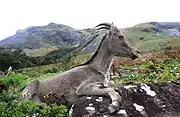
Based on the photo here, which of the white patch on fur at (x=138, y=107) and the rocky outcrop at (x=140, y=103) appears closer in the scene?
the rocky outcrop at (x=140, y=103)

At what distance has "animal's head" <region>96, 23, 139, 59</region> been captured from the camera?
28.9 ft

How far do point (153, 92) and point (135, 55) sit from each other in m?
0.91

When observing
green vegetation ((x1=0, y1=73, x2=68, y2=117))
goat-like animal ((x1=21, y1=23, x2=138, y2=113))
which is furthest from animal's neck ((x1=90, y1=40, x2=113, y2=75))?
green vegetation ((x1=0, y1=73, x2=68, y2=117))

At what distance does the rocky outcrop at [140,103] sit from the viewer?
819 centimetres

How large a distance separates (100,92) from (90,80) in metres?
0.50

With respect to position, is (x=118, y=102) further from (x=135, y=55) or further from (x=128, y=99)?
(x=135, y=55)

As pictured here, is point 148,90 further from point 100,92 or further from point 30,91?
point 30,91

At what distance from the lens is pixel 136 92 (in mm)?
9062

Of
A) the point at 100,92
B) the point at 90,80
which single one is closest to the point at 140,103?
the point at 100,92

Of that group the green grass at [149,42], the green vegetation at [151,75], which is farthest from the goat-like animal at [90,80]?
the green grass at [149,42]

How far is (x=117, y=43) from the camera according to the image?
8.89m

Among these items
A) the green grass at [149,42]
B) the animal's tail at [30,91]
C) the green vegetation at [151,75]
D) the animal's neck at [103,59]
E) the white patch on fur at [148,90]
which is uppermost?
the animal's neck at [103,59]

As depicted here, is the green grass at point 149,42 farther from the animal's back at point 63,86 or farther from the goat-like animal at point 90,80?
the animal's back at point 63,86

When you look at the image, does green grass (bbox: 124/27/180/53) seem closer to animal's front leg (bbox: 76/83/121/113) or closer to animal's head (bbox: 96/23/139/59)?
animal's head (bbox: 96/23/139/59)
